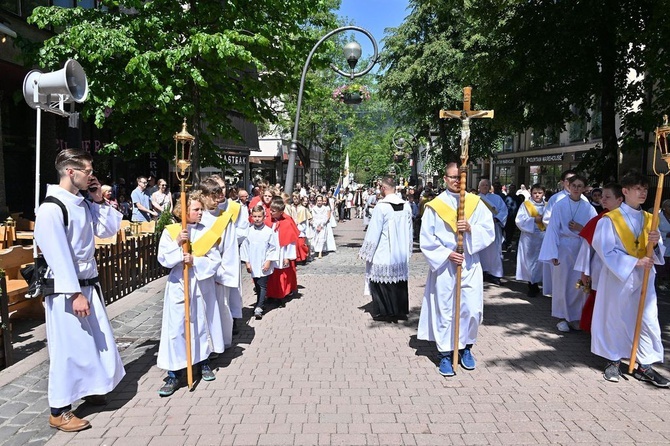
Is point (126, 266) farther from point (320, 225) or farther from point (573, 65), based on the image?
point (573, 65)

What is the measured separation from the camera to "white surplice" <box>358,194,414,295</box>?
23.0ft

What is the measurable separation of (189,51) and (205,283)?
5.63 metres

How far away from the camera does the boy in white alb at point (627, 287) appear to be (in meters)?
4.79

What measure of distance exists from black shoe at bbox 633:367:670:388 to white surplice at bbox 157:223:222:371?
409 centimetres

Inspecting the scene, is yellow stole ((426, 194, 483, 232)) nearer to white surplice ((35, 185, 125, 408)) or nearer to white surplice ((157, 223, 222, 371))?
white surplice ((157, 223, 222, 371))

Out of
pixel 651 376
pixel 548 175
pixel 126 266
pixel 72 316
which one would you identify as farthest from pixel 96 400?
pixel 548 175

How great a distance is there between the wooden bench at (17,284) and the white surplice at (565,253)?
256 inches

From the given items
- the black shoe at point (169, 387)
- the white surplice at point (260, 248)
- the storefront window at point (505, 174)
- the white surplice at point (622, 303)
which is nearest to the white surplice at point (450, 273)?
the white surplice at point (622, 303)

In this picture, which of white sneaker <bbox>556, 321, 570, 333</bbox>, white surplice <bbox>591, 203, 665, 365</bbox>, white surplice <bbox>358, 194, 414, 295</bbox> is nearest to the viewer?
white surplice <bbox>591, 203, 665, 365</bbox>

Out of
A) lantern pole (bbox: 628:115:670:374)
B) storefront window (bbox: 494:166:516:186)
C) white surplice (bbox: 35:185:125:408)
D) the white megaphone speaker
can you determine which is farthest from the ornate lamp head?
storefront window (bbox: 494:166:516:186)

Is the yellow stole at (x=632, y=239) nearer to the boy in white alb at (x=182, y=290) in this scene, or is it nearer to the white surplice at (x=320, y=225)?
the boy in white alb at (x=182, y=290)

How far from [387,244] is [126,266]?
4301 mm

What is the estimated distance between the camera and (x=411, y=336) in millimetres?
6453

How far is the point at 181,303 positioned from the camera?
15.2 ft
